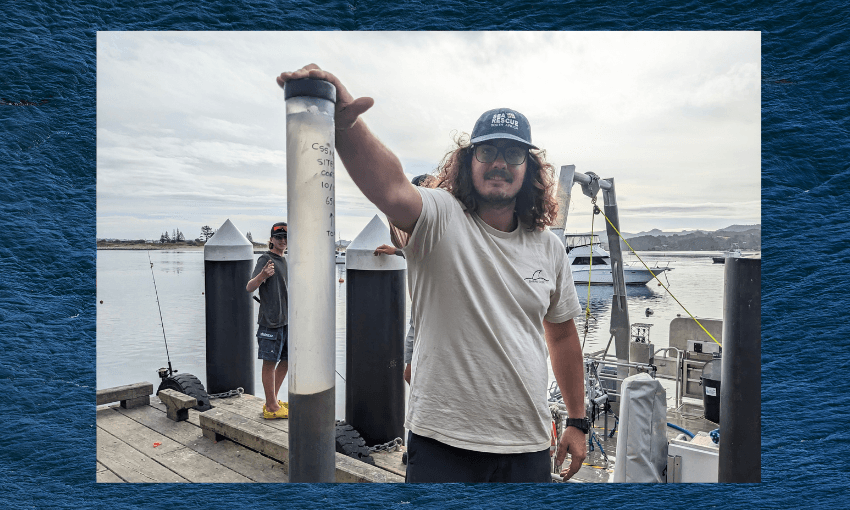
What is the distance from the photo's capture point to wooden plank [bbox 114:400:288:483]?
6.36 feet

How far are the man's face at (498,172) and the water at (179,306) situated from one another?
2.16ft

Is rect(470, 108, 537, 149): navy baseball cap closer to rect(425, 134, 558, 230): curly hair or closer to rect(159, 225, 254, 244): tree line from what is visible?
rect(425, 134, 558, 230): curly hair

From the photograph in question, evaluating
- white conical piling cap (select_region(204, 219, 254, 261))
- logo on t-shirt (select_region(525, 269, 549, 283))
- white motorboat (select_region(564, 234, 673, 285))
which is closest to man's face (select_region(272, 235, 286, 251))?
white conical piling cap (select_region(204, 219, 254, 261))

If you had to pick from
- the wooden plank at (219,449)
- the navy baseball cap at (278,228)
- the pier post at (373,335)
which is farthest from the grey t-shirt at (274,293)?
the wooden plank at (219,449)

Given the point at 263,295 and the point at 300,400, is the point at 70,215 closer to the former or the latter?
the point at 263,295

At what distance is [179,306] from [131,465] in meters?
0.77

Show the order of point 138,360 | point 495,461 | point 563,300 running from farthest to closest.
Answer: point 138,360 → point 563,300 → point 495,461

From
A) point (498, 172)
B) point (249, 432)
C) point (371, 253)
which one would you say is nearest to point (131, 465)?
point (249, 432)

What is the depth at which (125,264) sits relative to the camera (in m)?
2.00

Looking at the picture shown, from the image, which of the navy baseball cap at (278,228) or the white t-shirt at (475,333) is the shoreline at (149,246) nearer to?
the navy baseball cap at (278,228)

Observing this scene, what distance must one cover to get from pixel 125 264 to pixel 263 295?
57 centimetres

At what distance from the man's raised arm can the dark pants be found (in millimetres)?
581

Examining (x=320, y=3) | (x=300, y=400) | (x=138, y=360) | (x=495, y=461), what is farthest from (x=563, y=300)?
(x=138, y=360)

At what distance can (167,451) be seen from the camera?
81.2 inches
